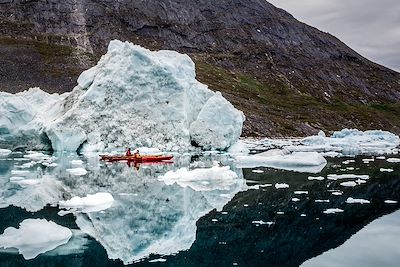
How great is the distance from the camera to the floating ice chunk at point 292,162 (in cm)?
2078

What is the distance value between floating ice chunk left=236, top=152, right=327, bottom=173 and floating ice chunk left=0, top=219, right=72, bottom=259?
43.2 feet

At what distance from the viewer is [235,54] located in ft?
336

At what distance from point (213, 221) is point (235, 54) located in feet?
309

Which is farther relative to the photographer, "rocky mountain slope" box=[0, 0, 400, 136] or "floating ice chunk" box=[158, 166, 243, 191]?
"rocky mountain slope" box=[0, 0, 400, 136]

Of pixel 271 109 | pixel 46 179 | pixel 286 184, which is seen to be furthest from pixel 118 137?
pixel 271 109

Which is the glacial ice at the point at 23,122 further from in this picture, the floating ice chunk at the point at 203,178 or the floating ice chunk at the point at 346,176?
the floating ice chunk at the point at 346,176

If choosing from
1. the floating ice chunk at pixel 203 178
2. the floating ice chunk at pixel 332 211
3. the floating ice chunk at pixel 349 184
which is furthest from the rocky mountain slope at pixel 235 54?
the floating ice chunk at pixel 332 211

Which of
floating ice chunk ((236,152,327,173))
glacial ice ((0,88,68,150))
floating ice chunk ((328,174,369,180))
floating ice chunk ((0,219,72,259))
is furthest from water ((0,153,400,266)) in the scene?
glacial ice ((0,88,68,150))

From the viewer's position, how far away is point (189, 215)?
35.9ft

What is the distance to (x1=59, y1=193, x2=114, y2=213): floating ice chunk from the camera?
11.4 meters

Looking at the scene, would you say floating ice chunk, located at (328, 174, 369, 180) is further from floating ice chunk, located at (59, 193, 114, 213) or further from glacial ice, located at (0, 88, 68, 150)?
glacial ice, located at (0, 88, 68, 150)

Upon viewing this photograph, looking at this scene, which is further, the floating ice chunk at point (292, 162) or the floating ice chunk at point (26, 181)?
the floating ice chunk at point (292, 162)

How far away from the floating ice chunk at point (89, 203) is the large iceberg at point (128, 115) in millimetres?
14427

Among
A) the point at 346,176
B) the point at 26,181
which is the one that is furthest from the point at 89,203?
the point at 346,176
